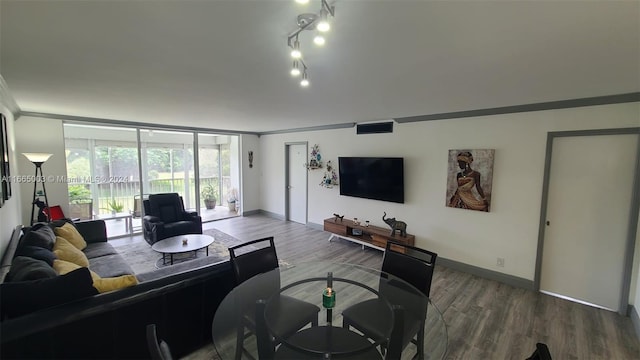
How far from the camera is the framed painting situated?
3.49 meters

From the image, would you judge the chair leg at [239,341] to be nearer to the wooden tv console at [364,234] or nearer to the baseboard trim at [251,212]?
the wooden tv console at [364,234]

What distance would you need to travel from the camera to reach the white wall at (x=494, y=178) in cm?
311

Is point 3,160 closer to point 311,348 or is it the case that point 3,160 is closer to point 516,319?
point 311,348

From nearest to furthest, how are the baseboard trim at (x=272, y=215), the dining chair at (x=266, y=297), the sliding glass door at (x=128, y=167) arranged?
the dining chair at (x=266, y=297)
the sliding glass door at (x=128, y=167)
the baseboard trim at (x=272, y=215)

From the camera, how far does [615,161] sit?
276cm

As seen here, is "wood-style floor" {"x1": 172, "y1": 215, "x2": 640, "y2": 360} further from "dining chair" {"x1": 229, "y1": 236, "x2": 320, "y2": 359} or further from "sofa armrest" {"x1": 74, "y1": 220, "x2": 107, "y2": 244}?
"sofa armrest" {"x1": 74, "y1": 220, "x2": 107, "y2": 244}

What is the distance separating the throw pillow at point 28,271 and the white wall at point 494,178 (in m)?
4.20

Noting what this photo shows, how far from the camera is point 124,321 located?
1.75 meters

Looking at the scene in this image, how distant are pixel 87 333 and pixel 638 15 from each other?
344 cm

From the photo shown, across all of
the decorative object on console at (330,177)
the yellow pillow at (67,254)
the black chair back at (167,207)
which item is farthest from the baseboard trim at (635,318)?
the black chair back at (167,207)

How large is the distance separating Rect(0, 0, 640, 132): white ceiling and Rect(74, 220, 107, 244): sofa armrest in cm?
177

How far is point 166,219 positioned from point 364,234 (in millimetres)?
3721

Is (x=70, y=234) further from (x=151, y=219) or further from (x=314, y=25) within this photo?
(x=314, y=25)

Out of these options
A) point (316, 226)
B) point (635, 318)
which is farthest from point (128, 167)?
point (635, 318)
